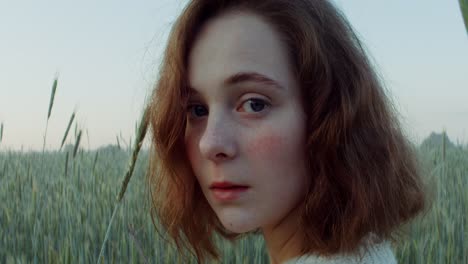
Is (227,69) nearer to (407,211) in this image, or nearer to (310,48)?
(310,48)

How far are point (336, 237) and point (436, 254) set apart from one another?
30.9 inches

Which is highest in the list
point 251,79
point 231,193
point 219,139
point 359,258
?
point 251,79

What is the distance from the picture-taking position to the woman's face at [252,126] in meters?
1.09

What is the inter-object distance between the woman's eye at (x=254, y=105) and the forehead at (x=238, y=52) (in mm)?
53

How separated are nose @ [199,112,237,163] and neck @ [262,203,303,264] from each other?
21 cm

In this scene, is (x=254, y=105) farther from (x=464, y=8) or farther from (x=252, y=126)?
(x=464, y=8)

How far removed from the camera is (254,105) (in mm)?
1104

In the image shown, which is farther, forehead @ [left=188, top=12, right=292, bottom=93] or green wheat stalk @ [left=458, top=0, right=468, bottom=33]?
forehead @ [left=188, top=12, right=292, bottom=93]

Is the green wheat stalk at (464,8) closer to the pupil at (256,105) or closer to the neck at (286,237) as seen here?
the pupil at (256,105)

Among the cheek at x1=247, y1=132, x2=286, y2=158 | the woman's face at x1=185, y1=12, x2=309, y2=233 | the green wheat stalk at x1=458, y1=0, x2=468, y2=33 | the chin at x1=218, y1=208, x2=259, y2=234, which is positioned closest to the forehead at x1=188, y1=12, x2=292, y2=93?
the woman's face at x1=185, y1=12, x2=309, y2=233

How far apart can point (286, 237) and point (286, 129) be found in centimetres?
25

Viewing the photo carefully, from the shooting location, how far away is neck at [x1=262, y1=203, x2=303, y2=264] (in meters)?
1.18

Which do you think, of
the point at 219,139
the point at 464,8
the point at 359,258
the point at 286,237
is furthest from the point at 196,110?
the point at 464,8

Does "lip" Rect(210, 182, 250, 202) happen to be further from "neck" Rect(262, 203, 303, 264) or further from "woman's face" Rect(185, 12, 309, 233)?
"neck" Rect(262, 203, 303, 264)
